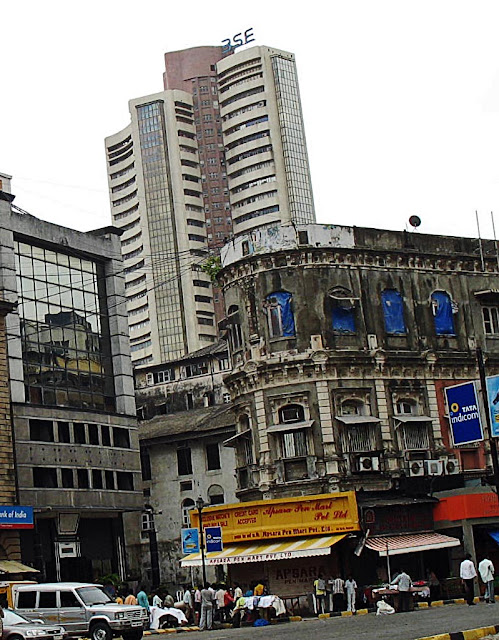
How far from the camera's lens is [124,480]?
60656 mm

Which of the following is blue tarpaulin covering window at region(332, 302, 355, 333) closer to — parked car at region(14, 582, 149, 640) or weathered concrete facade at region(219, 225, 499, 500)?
weathered concrete facade at region(219, 225, 499, 500)

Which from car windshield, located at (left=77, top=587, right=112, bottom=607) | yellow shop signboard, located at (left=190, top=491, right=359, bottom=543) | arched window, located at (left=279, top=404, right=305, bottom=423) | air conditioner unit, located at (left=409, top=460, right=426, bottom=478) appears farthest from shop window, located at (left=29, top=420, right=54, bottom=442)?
car windshield, located at (left=77, top=587, right=112, bottom=607)

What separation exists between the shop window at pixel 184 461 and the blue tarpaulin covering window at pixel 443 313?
22.3 meters

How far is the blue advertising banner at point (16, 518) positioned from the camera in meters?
50.4

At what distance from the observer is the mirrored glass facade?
5728 cm

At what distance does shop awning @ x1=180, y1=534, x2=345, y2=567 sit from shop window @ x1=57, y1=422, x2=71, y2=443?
1289 cm

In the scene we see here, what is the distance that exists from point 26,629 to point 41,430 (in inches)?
1095

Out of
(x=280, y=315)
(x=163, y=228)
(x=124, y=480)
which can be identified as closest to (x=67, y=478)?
(x=124, y=480)

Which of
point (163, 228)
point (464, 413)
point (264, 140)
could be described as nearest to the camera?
point (464, 413)

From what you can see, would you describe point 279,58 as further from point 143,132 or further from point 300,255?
point 300,255

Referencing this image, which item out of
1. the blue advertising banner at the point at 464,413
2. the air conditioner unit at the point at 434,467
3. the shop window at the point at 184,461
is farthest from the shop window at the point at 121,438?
the blue advertising banner at the point at 464,413

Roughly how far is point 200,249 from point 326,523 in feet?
319

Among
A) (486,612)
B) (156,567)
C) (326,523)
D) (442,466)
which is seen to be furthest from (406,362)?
(156,567)

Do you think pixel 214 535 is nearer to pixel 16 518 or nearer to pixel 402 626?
pixel 402 626
